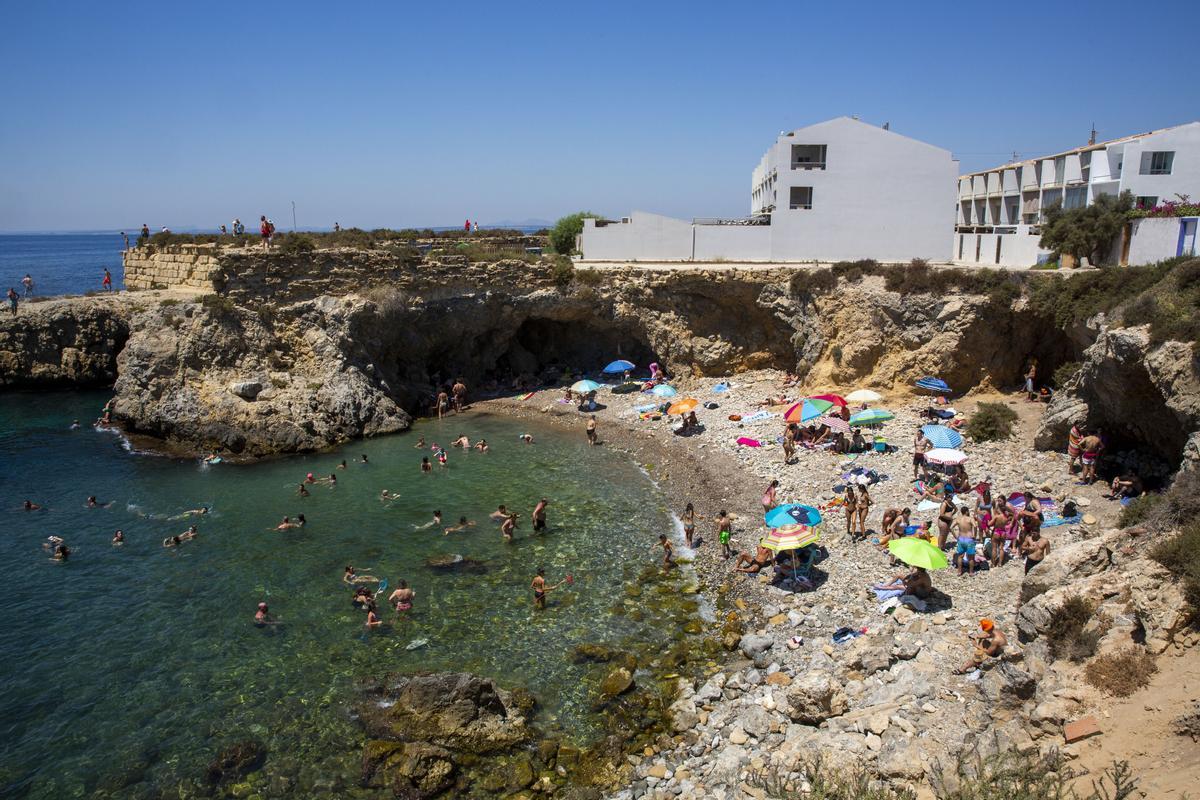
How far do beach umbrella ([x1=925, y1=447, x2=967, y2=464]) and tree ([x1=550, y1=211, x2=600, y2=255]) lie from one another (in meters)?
26.9

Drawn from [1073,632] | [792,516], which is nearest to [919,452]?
[792,516]

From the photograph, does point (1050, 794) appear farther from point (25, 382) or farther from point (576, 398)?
point (25, 382)

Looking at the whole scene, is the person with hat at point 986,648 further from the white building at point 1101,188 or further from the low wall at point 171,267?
the low wall at point 171,267

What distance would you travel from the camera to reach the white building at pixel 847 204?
117ft

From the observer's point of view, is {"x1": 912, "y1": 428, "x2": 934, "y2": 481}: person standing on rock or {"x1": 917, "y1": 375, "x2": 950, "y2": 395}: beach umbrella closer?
{"x1": 912, "y1": 428, "x2": 934, "y2": 481}: person standing on rock

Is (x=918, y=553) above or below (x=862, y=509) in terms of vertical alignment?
above

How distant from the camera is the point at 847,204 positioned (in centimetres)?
3619

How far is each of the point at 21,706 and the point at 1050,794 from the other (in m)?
17.4

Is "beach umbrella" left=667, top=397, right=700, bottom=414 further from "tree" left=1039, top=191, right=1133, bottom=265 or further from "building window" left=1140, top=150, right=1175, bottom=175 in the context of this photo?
"building window" left=1140, top=150, right=1175, bottom=175

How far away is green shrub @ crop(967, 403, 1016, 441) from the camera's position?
23.2 m

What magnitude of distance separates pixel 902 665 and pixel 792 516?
585 cm

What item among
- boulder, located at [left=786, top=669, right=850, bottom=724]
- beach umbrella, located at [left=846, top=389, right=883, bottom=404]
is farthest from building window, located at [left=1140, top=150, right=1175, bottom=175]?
boulder, located at [left=786, top=669, right=850, bottom=724]

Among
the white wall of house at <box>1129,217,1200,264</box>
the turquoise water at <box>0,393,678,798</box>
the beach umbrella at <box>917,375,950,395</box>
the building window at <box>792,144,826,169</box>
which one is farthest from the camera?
the building window at <box>792,144,826,169</box>

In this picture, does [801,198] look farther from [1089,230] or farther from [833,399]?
[833,399]
